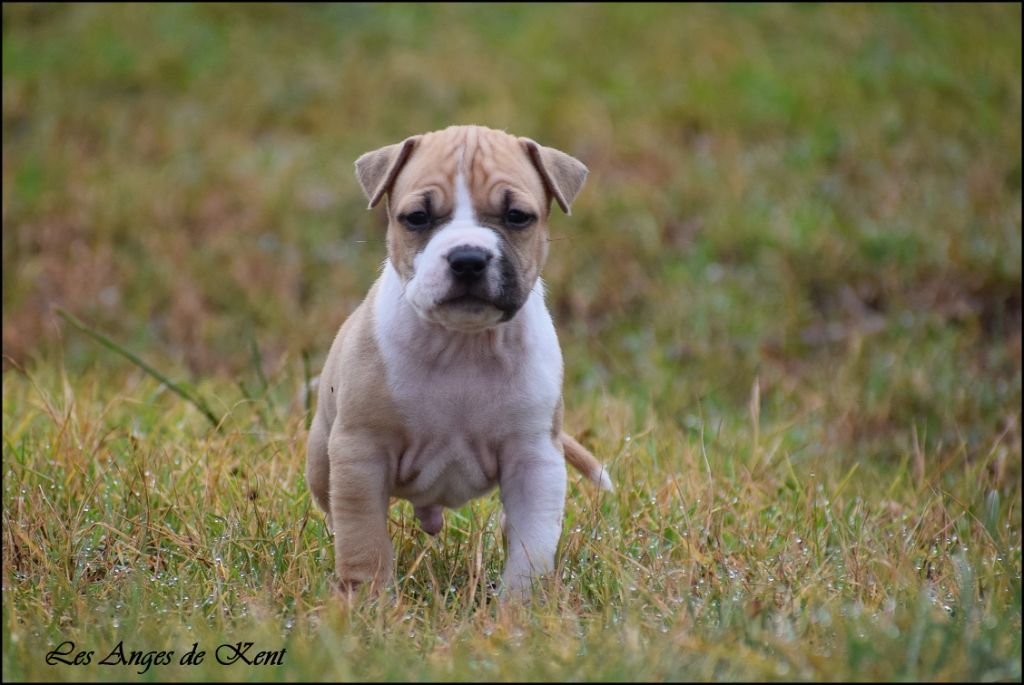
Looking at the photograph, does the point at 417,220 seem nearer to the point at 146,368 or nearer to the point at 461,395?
the point at 461,395

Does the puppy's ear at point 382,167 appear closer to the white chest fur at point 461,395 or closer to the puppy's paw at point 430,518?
the white chest fur at point 461,395

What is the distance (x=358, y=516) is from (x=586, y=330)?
490 cm

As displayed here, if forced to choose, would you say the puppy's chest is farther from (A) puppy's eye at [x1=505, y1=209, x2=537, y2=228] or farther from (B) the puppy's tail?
(B) the puppy's tail

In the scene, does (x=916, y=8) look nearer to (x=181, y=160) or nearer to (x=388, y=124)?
(x=388, y=124)

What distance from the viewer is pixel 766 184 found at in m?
10.6

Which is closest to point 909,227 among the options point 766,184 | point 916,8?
point 766,184

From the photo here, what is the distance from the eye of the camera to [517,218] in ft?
13.4

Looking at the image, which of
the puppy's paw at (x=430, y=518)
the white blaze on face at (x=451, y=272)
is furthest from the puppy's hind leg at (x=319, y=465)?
the white blaze on face at (x=451, y=272)

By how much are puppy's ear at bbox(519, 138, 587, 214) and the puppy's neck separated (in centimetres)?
41

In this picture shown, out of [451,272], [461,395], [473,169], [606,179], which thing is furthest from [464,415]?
[606,179]

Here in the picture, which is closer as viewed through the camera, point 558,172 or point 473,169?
point 473,169

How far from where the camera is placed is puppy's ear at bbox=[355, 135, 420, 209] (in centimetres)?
427

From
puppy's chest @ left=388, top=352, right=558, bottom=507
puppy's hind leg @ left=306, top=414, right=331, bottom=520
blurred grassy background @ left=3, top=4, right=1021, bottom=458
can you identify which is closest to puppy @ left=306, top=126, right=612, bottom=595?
puppy's chest @ left=388, top=352, right=558, bottom=507

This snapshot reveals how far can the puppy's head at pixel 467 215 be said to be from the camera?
3.90 m
